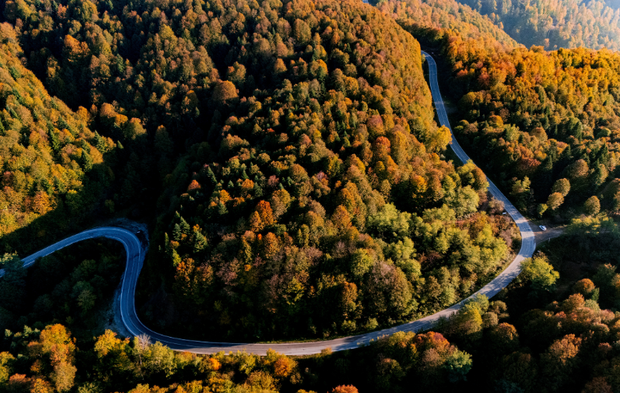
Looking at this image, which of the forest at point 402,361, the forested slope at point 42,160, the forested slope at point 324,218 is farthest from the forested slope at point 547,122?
the forested slope at point 42,160

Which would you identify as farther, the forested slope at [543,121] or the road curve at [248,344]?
the forested slope at [543,121]

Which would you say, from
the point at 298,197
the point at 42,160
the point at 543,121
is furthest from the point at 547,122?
the point at 42,160

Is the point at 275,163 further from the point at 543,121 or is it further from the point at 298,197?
the point at 543,121

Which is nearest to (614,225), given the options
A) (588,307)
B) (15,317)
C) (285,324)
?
(588,307)

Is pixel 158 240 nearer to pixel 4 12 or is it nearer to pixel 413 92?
pixel 413 92

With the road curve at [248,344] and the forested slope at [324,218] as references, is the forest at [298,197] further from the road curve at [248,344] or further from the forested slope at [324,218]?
the road curve at [248,344]

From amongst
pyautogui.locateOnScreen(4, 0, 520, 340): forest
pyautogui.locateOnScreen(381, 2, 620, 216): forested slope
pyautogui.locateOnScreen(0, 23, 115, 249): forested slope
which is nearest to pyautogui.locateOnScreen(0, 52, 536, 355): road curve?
pyautogui.locateOnScreen(4, 0, 520, 340): forest

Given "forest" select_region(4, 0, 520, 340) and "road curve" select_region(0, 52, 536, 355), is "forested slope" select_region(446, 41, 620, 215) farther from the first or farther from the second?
"forest" select_region(4, 0, 520, 340)
